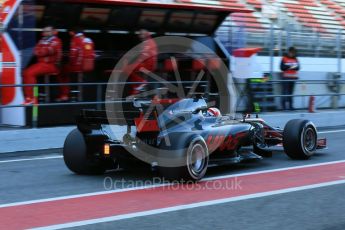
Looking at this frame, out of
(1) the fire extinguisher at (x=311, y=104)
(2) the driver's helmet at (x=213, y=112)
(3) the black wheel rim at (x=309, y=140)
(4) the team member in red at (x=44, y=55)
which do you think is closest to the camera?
(2) the driver's helmet at (x=213, y=112)

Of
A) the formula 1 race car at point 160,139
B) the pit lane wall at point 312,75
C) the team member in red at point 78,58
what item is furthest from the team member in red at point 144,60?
the formula 1 race car at point 160,139

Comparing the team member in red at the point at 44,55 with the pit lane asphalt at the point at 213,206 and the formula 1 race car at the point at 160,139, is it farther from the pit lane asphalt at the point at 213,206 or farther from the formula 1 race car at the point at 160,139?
the formula 1 race car at the point at 160,139

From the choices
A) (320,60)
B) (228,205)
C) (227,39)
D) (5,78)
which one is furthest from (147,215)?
(320,60)

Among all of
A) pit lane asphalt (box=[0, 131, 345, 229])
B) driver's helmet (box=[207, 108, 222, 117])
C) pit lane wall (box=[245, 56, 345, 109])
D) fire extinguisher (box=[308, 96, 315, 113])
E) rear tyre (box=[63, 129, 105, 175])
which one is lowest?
pit lane asphalt (box=[0, 131, 345, 229])

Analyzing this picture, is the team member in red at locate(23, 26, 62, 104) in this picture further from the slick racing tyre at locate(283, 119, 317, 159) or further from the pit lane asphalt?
the slick racing tyre at locate(283, 119, 317, 159)

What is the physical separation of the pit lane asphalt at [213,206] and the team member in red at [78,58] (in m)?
2.93

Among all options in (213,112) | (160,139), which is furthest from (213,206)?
(213,112)

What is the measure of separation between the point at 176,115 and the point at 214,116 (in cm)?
84

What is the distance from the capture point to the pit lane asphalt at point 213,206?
5695mm

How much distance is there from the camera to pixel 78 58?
12.6m

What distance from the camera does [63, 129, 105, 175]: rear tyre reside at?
307 inches

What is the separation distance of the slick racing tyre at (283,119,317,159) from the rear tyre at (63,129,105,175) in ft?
10.2

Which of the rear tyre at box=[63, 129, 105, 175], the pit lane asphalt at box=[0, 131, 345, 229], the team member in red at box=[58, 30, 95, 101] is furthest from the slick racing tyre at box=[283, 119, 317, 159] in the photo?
the team member in red at box=[58, 30, 95, 101]

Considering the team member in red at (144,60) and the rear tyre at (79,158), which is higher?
the team member in red at (144,60)
